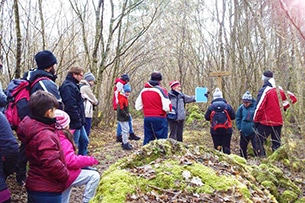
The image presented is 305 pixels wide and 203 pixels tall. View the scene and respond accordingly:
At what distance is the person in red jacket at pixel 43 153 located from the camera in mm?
3074

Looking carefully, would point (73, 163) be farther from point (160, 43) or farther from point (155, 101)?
point (160, 43)

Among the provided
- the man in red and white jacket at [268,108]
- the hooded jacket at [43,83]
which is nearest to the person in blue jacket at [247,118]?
the man in red and white jacket at [268,108]

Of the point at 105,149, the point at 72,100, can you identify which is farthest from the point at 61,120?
the point at 105,149

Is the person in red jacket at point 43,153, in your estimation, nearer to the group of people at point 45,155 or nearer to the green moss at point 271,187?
the group of people at point 45,155

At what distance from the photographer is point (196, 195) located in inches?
121

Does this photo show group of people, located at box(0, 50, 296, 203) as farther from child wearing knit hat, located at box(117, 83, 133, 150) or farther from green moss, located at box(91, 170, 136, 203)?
green moss, located at box(91, 170, 136, 203)

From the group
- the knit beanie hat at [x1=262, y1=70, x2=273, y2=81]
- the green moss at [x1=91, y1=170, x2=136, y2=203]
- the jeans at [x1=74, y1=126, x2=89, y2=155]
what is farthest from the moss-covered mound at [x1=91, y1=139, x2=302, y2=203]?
the knit beanie hat at [x1=262, y1=70, x2=273, y2=81]

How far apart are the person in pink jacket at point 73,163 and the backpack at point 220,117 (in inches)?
166

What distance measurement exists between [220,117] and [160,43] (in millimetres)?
9478

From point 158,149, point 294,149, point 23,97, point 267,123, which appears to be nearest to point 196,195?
point 158,149

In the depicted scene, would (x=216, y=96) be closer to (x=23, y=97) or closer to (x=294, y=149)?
(x=294, y=149)

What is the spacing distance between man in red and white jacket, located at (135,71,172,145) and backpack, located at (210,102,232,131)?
115 centimetres

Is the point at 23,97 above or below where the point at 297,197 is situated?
above

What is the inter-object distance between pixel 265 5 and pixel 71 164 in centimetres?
882
